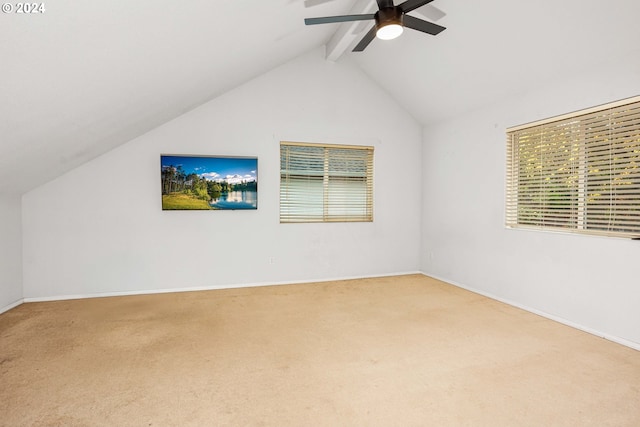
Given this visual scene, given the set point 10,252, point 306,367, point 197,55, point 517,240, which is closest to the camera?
point 306,367

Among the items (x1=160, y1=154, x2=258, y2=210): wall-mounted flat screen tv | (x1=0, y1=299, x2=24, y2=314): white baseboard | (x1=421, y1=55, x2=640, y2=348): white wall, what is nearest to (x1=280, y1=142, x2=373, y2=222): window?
(x1=160, y1=154, x2=258, y2=210): wall-mounted flat screen tv

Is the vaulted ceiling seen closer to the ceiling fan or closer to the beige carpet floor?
the ceiling fan

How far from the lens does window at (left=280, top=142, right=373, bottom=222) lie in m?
5.18

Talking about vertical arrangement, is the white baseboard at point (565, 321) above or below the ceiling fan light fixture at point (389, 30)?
below

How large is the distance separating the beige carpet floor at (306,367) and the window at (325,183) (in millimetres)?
1716

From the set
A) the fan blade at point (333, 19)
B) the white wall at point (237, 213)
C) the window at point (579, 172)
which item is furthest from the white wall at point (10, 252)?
the window at point (579, 172)

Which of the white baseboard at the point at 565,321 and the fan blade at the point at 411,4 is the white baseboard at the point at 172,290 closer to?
the white baseboard at the point at 565,321

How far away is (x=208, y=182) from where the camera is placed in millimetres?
4703

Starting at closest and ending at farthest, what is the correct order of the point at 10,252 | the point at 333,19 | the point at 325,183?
the point at 333,19
the point at 10,252
the point at 325,183

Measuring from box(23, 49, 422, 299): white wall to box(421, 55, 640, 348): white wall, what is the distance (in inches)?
23.2

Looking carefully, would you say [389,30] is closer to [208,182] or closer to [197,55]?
[197,55]

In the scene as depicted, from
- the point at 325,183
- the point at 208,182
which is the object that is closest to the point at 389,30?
the point at 325,183

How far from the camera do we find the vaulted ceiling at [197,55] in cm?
195

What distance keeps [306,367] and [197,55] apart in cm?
292
